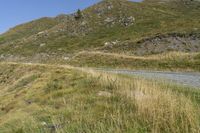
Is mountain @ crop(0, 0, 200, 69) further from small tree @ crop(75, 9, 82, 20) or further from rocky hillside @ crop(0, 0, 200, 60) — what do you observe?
small tree @ crop(75, 9, 82, 20)

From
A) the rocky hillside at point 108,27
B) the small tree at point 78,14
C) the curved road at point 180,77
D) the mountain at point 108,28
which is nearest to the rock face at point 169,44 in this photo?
the mountain at point 108,28

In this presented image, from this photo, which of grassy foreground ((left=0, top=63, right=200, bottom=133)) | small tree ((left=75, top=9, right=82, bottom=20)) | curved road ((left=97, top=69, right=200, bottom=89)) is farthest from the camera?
small tree ((left=75, top=9, right=82, bottom=20))

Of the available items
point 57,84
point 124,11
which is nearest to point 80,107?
point 57,84

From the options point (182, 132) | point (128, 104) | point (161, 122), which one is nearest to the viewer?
point (182, 132)

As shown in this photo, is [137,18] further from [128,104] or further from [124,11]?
[128,104]

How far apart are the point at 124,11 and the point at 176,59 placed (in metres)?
62.0

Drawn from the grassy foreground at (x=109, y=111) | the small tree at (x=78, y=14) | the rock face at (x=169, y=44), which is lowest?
the rock face at (x=169, y=44)

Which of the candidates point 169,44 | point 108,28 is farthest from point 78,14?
point 169,44

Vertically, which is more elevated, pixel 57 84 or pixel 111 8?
pixel 111 8

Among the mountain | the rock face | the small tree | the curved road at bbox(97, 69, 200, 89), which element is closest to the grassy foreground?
the curved road at bbox(97, 69, 200, 89)

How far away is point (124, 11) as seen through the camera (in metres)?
97.6

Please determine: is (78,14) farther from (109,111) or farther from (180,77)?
(109,111)

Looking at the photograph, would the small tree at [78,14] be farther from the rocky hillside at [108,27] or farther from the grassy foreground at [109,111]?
Answer: the grassy foreground at [109,111]

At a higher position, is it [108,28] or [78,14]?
[78,14]
